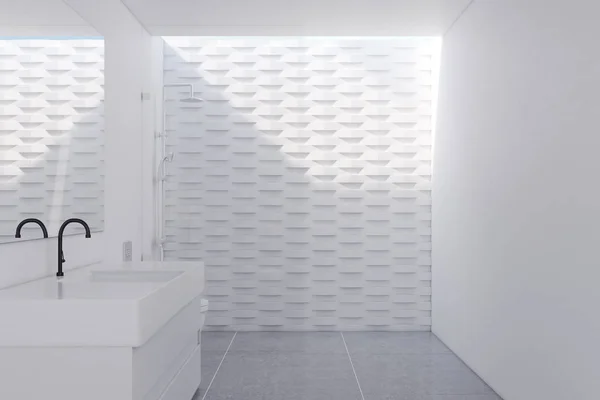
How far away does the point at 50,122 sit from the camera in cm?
345


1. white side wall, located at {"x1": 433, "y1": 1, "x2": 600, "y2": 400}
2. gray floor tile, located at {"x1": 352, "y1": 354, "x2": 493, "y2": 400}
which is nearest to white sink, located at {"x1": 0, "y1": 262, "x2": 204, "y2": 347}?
white side wall, located at {"x1": 433, "y1": 1, "x2": 600, "y2": 400}

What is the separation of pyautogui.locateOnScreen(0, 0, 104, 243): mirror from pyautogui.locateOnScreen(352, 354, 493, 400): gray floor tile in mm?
2279

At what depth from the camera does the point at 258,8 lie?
5074 millimetres

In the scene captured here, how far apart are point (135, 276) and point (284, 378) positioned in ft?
5.05

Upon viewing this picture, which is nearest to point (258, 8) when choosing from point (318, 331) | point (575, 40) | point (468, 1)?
point (468, 1)

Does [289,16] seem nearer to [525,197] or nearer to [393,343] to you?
[525,197]

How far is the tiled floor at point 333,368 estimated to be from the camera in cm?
433

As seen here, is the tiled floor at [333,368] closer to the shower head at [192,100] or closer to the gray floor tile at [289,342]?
the gray floor tile at [289,342]

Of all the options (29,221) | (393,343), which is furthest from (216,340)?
(29,221)

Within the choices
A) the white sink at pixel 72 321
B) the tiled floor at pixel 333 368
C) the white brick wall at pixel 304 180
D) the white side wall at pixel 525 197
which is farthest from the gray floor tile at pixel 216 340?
the white sink at pixel 72 321

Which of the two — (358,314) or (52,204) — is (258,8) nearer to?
(52,204)

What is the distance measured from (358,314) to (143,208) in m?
2.34

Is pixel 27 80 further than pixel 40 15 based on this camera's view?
No

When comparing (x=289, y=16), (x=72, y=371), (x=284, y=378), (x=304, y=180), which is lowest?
(x=284, y=378)
